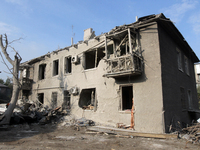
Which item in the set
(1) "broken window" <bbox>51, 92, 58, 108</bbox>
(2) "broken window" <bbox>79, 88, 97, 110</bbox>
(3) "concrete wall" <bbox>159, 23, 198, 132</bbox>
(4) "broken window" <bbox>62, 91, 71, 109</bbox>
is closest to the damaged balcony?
(3) "concrete wall" <bbox>159, 23, 198, 132</bbox>

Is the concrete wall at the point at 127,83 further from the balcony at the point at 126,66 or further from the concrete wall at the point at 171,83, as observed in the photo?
the balcony at the point at 126,66

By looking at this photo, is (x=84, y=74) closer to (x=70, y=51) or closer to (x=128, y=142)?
(x=70, y=51)

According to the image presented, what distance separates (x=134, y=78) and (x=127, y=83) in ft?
1.85

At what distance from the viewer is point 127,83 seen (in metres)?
9.76

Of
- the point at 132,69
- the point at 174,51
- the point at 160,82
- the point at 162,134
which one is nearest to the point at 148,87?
the point at 160,82

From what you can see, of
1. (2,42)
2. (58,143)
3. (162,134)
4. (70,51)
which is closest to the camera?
(58,143)

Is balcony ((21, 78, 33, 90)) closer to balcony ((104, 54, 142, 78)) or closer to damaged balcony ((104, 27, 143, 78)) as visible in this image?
damaged balcony ((104, 27, 143, 78))

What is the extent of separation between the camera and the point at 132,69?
8.55 metres

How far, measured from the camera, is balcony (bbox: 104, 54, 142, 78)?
8625mm

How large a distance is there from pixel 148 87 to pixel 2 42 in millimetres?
11578

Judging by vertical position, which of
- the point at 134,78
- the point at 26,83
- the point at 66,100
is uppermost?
the point at 26,83

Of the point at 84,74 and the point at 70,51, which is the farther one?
the point at 70,51

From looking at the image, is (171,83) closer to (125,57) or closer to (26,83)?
(125,57)

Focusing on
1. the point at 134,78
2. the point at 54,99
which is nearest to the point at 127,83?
the point at 134,78
